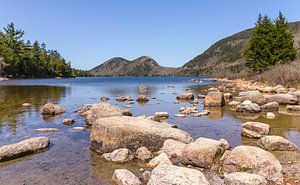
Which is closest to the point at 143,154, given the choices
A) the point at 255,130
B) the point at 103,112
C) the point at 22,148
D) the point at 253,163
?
the point at 253,163

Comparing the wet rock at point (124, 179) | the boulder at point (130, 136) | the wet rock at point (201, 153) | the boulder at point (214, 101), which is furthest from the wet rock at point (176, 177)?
the boulder at point (214, 101)

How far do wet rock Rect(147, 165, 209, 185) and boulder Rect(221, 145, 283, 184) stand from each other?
1.75m

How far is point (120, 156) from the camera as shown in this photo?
30.2 ft

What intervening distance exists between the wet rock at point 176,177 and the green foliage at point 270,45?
145ft

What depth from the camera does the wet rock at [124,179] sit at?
716 cm

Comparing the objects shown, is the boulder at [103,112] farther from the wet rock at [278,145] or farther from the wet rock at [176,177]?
the wet rock at [176,177]

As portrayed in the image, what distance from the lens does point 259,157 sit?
7.68m

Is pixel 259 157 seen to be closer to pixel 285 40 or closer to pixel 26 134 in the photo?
pixel 26 134

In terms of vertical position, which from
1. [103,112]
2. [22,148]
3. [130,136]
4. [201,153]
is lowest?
[22,148]

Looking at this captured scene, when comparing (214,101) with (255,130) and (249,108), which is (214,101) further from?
(255,130)

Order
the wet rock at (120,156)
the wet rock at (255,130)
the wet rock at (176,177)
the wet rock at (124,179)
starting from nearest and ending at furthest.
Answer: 1. the wet rock at (176,177)
2. the wet rock at (124,179)
3. the wet rock at (120,156)
4. the wet rock at (255,130)

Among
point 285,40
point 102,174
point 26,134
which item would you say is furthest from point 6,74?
point 102,174

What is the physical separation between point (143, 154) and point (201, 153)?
2009mm

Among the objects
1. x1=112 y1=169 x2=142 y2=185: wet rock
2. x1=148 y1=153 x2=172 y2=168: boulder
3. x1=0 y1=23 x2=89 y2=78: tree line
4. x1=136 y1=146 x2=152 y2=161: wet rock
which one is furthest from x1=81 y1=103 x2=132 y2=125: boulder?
x1=0 y1=23 x2=89 y2=78: tree line
